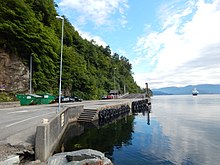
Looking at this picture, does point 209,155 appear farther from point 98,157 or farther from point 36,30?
point 36,30

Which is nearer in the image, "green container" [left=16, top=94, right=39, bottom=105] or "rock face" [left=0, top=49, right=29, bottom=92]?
"green container" [left=16, top=94, right=39, bottom=105]

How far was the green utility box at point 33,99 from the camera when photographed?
32.4m

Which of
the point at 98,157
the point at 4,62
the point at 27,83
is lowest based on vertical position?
the point at 98,157

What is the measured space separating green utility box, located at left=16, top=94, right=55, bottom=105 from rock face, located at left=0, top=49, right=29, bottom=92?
8.83 ft

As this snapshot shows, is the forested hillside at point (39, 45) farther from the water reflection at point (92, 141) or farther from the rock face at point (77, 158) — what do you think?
the rock face at point (77, 158)

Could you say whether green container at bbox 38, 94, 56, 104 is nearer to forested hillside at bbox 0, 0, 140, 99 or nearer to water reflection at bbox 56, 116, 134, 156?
forested hillside at bbox 0, 0, 140, 99

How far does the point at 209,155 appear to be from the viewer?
49.7 feet

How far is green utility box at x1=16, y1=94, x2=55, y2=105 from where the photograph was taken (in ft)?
106

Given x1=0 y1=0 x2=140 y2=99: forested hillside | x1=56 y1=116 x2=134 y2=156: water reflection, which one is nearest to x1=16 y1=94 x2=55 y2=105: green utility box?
x1=0 y1=0 x2=140 y2=99: forested hillside

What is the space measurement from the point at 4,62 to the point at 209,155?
31.1 m

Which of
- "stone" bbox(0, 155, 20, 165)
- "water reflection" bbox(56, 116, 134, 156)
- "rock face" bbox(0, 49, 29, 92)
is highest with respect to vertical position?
"rock face" bbox(0, 49, 29, 92)

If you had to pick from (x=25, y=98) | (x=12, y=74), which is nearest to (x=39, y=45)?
(x=12, y=74)

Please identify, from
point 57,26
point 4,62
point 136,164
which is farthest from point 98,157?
point 57,26

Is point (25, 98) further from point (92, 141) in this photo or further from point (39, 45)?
point (92, 141)
